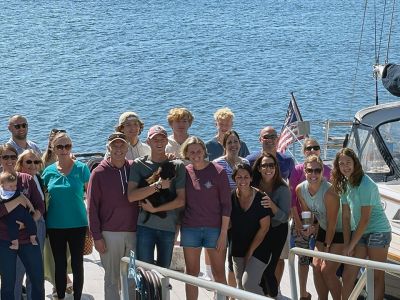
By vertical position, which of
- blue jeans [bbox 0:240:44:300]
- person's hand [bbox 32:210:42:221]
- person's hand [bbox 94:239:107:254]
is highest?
person's hand [bbox 32:210:42:221]

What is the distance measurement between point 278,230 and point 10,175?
2.40 meters

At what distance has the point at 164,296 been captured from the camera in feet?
19.6

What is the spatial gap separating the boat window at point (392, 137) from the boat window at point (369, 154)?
0.14 meters

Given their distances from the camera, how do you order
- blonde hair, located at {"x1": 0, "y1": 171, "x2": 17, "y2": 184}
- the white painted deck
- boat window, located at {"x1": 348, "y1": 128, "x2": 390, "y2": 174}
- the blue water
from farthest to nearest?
1. the blue water
2. boat window, located at {"x1": 348, "y1": 128, "x2": 390, "y2": 174}
3. the white painted deck
4. blonde hair, located at {"x1": 0, "y1": 171, "x2": 17, "y2": 184}

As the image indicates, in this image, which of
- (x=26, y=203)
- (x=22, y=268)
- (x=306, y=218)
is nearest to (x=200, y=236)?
(x=306, y=218)

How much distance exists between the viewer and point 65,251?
311 inches

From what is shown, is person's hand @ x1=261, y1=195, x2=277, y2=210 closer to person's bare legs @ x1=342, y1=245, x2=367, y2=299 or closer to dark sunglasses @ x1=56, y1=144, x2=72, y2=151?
person's bare legs @ x1=342, y1=245, x2=367, y2=299

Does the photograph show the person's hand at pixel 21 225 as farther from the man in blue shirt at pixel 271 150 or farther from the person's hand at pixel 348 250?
the person's hand at pixel 348 250

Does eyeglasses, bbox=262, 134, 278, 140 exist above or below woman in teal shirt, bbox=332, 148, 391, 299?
above

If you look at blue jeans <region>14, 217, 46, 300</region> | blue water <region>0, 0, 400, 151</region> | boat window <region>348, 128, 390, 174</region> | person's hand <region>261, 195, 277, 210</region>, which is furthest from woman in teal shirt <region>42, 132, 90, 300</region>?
blue water <region>0, 0, 400, 151</region>

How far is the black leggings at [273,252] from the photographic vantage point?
759 cm

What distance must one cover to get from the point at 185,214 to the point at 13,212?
1468 mm

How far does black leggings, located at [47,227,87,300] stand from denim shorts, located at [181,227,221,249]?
1037 millimetres

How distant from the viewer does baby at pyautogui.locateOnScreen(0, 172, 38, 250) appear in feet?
23.9
